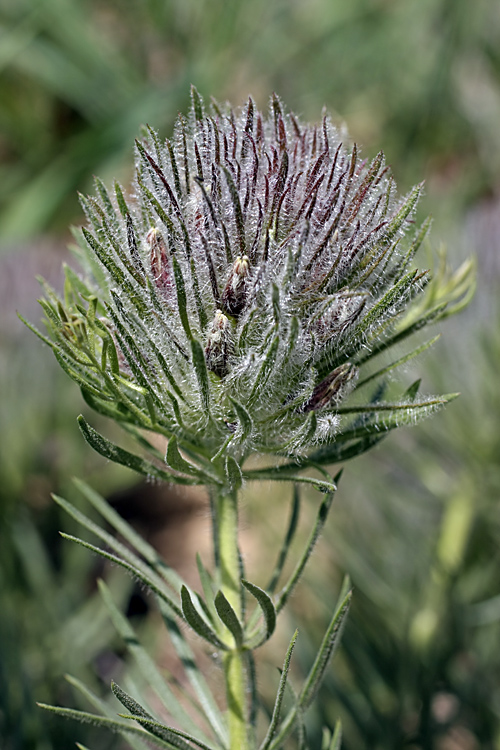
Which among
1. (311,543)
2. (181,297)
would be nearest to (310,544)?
(311,543)

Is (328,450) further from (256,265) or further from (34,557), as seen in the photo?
(34,557)

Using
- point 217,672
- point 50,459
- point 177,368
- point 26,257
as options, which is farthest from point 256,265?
point 26,257

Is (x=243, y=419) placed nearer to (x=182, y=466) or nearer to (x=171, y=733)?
(x=182, y=466)

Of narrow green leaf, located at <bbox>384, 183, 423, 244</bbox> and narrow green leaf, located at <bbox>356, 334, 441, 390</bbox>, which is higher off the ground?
narrow green leaf, located at <bbox>384, 183, 423, 244</bbox>

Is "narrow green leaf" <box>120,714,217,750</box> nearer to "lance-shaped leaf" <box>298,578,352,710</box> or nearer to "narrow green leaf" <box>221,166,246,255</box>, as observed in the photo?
"lance-shaped leaf" <box>298,578,352,710</box>

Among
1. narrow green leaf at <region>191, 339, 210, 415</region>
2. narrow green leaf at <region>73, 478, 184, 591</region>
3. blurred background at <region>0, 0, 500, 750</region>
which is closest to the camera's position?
narrow green leaf at <region>191, 339, 210, 415</region>

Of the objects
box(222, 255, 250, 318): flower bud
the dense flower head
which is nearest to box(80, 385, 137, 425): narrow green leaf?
the dense flower head
